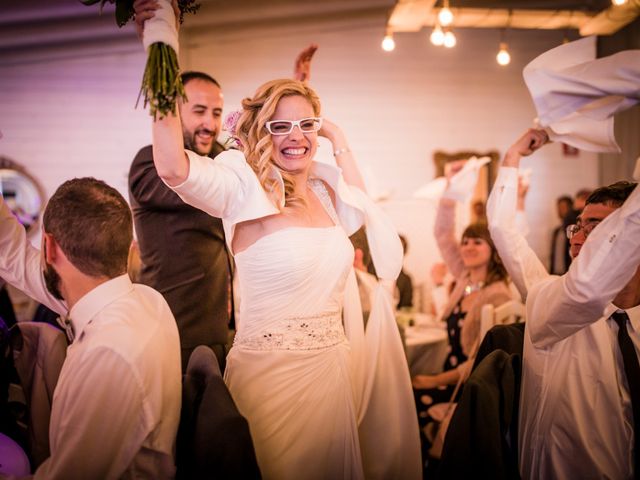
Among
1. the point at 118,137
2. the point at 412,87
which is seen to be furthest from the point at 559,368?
the point at 412,87

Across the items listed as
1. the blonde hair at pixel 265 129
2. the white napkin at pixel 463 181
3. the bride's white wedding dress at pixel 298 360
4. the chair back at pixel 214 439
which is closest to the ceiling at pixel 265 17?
the white napkin at pixel 463 181

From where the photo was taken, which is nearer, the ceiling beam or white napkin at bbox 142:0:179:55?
white napkin at bbox 142:0:179:55

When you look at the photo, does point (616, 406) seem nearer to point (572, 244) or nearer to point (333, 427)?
point (572, 244)

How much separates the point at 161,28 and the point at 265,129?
1.77 ft

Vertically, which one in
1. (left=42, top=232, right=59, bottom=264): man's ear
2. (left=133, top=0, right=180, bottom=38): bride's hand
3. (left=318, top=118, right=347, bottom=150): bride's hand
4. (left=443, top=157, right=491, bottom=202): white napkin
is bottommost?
(left=42, top=232, right=59, bottom=264): man's ear

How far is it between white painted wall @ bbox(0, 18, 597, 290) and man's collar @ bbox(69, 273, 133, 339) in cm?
495

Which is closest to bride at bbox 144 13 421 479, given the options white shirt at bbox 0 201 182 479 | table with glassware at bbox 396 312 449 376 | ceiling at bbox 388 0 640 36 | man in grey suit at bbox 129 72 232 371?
white shirt at bbox 0 201 182 479

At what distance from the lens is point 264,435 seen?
66.2 inches

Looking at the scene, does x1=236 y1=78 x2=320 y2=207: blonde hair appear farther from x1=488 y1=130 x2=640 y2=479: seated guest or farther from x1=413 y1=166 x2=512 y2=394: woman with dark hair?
x1=413 y1=166 x2=512 y2=394: woman with dark hair

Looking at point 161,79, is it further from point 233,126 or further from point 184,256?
point 184,256

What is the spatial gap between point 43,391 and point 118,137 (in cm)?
Result: 477

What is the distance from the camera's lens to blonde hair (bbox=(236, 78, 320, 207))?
1.81m

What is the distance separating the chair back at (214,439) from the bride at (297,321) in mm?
260

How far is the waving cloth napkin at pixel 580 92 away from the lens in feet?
5.55
